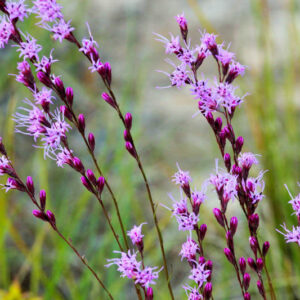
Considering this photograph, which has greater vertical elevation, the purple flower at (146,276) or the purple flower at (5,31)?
the purple flower at (5,31)

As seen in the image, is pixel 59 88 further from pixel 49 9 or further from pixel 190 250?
pixel 190 250

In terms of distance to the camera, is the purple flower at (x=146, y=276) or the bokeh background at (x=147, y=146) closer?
the purple flower at (x=146, y=276)

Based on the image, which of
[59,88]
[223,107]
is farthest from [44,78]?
[223,107]

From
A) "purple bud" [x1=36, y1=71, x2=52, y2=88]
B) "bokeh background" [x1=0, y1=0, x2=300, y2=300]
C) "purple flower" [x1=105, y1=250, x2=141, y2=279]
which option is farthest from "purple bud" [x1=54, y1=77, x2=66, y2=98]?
"bokeh background" [x1=0, y1=0, x2=300, y2=300]

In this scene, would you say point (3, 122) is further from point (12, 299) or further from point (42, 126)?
point (42, 126)

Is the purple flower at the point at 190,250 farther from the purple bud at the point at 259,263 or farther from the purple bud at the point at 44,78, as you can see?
the purple bud at the point at 44,78

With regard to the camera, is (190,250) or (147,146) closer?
(190,250)

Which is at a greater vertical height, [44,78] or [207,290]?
[44,78]

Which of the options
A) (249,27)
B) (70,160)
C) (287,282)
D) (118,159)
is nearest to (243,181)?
(70,160)

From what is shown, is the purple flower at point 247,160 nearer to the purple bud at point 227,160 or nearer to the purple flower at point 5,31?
the purple bud at point 227,160

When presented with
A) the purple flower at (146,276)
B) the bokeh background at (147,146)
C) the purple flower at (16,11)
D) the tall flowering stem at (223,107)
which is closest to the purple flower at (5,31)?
the purple flower at (16,11)

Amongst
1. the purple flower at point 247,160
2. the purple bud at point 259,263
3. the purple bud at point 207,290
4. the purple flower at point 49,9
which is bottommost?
the purple bud at point 207,290
